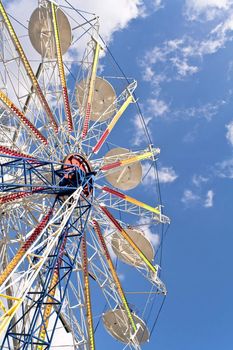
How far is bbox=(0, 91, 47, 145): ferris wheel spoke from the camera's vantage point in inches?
859

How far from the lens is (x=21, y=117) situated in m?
22.5

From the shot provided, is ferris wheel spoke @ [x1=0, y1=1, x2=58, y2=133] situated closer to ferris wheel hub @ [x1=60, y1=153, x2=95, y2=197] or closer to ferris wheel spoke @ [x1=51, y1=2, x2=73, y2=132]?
ferris wheel spoke @ [x1=51, y1=2, x2=73, y2=132]

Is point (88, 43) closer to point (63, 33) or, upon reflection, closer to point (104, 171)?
point (63, 33)

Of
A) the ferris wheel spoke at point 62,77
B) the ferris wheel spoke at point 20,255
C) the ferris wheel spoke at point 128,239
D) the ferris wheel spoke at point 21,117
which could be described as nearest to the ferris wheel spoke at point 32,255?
the ferris wheel spoke at point 20,255

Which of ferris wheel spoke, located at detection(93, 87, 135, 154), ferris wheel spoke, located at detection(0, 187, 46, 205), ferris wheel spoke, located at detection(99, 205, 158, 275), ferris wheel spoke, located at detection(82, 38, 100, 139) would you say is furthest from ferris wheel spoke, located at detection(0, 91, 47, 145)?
ferris wheel spoke, located at detection(99, 205, 158, 275)

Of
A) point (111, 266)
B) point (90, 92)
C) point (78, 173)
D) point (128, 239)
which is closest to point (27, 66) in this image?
point (90, 92)

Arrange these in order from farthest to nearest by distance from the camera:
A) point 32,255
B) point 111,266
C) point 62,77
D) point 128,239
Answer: point 128,239, point 111,266, point 62,77, point 32,255

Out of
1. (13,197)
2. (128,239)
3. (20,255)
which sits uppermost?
(128,239)

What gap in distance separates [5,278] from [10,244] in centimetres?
751

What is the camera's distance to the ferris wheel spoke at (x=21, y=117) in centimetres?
2181

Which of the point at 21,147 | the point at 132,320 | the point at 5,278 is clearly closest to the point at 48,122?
the point at 21,147

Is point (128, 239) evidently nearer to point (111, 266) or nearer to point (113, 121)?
point (111, 266)

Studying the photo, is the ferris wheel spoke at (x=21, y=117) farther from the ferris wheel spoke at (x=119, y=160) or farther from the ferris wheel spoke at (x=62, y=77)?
the ferris wheel spoke at (x=119, y=160)

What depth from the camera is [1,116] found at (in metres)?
25.5
